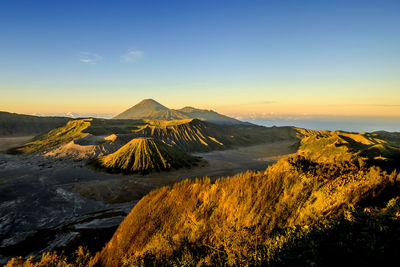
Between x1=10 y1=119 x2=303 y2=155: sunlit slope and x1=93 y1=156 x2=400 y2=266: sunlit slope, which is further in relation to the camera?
x1=10 y1=119 x2=303 y2=155: sunlit slope

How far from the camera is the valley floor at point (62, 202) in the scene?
11453mm

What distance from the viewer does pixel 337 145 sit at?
37969 millimetres

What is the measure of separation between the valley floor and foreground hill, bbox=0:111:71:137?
209ft

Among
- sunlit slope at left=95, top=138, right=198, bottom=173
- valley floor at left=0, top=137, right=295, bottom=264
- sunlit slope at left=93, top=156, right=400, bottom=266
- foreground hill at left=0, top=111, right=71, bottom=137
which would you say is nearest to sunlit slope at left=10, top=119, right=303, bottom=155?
sunlit slope at left=95, top=138, right=198, bottom=173

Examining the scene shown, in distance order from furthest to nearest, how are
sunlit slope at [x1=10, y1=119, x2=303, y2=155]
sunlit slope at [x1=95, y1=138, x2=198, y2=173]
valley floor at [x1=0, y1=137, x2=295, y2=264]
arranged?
1. sunlit slope at [x1=10, y1=119, x2=303, y2=155]
2. sunlit slope at [x1=95, y1=138, x2=198, y2=173]
3. valley floor at [x1=0, y1=137, x2=295, y2=264]

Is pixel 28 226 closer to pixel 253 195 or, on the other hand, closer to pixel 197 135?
pixel 253 195

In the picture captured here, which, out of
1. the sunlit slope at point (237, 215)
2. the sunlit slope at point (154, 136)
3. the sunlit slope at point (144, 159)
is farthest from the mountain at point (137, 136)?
the sunlit slope at point (237, 215)

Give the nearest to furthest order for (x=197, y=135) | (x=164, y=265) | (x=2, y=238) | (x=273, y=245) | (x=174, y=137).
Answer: (x=273, y=245), (x=164, y=265), (x=2, y=238), (x=174, y=137), (x=197, y=135)

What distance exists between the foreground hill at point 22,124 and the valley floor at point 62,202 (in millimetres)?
63658

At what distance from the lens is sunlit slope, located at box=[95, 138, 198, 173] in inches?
1171

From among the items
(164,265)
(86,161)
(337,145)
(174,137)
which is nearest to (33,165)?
(86,161)

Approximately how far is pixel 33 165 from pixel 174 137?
112ft

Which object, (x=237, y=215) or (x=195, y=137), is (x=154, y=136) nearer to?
(x=195, y=137)

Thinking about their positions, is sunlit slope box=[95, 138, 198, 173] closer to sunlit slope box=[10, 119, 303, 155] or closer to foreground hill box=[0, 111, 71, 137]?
sunlit slope box=[10, 119, 303, 155]
